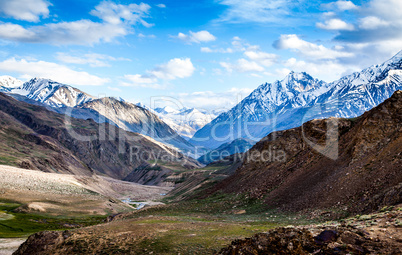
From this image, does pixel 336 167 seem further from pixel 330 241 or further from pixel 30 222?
pixel 30 222

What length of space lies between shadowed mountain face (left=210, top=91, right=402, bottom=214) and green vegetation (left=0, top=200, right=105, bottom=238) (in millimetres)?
36481

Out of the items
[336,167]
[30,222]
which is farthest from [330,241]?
[30,222]

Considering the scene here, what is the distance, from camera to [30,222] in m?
66.4

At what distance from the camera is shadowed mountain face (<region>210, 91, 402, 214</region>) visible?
39469mm

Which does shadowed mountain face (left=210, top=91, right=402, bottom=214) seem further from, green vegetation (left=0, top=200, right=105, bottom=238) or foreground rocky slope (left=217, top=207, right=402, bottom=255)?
green vegetation (left=0, top=200, right=105, bottom=238)

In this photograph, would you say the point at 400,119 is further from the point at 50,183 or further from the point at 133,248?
the point at 50,183

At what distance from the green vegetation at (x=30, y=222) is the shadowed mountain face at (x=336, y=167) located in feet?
120

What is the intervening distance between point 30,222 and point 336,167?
60.8 meters

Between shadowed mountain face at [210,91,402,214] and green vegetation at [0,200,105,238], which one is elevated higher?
shadowed mountain face at [210,91,402,214]

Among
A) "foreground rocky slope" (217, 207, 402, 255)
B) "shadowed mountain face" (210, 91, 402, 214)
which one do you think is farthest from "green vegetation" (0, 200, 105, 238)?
"foreground rocky slope" (217, 207, 402, 255)

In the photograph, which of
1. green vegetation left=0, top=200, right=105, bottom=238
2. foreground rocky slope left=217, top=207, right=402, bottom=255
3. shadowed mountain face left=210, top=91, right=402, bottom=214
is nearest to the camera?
foreground rocky slope left=217, top=207, right=402, bottom=255

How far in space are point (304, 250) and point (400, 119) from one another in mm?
44109

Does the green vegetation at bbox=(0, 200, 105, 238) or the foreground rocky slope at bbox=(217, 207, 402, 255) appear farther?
the green vegetation at bbox=(0, 200, 105, 238)

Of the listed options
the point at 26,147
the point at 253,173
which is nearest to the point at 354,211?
the point at 253,173
